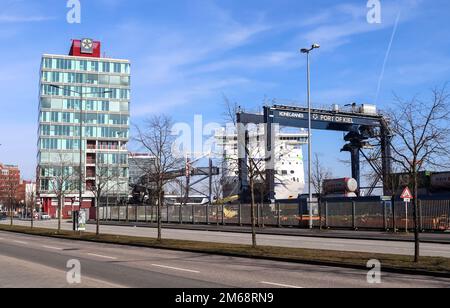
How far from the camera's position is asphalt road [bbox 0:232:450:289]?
12.1 metres

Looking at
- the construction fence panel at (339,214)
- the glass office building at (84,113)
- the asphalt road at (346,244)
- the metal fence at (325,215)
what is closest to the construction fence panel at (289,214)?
the metal fence at (325,215)

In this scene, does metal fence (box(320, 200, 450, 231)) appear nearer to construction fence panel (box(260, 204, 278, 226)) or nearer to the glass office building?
construction fence panel (box(260, 204, 278, 226))

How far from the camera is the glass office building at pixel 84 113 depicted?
115 m

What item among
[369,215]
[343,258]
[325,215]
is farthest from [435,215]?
[343,258]

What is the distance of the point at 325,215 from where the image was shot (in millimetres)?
42656

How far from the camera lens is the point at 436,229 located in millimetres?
35156

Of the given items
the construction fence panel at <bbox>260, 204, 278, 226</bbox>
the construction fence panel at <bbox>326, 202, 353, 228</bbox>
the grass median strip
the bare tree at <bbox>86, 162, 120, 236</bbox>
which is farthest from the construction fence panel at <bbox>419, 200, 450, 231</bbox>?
the bare tree at <bbox>86, 162, 120, 236</bbox>

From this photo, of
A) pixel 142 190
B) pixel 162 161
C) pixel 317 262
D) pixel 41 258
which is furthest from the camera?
pixel 142 190

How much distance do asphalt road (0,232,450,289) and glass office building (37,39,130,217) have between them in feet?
315

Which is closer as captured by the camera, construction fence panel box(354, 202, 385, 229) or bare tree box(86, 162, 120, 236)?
bare tree box(86, 162, 120, 236)

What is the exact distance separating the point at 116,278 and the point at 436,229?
27.4 m

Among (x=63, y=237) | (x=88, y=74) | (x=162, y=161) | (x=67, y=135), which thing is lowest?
(x=63, y=237)
